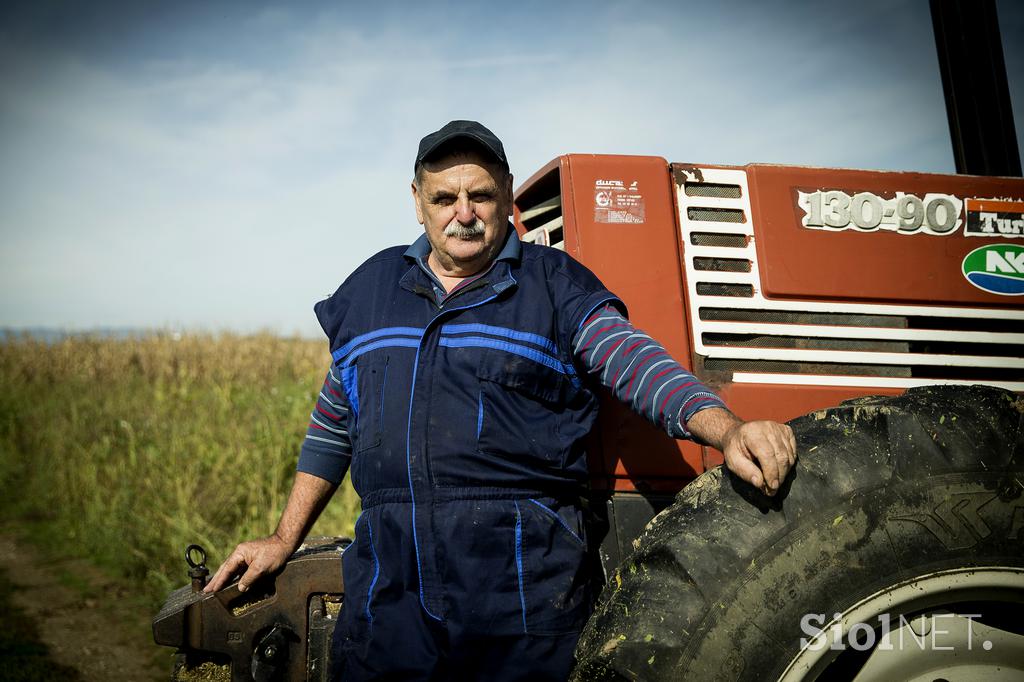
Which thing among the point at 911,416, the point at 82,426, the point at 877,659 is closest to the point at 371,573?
the point at 877,659

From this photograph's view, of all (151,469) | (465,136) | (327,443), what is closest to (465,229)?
(465,136)

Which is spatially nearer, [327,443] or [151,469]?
[327,443]

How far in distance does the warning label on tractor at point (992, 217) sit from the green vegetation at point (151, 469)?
4.38 meters

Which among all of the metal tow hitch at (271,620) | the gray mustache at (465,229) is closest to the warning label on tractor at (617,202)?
the gray mustache at (465,229)

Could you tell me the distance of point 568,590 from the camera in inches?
70.5

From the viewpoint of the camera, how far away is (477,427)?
1834 millimetres

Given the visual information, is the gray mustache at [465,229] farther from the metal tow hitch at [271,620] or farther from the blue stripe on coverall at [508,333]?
the metal tow hitch at [271,620]

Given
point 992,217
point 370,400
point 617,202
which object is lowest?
point 370,400

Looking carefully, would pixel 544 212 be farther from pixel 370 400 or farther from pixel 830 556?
pixel 830 556

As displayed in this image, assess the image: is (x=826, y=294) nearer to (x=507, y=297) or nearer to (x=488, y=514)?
(x=507, y=297)

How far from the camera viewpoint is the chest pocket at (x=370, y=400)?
194 centimetres

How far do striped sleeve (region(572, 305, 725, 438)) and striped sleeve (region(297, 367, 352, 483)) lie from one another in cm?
95

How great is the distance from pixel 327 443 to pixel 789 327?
1630 millimetres

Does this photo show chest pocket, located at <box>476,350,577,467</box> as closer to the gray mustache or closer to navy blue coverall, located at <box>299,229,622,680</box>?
navy blue coverall, located at <box>299,229,622,680</box>
